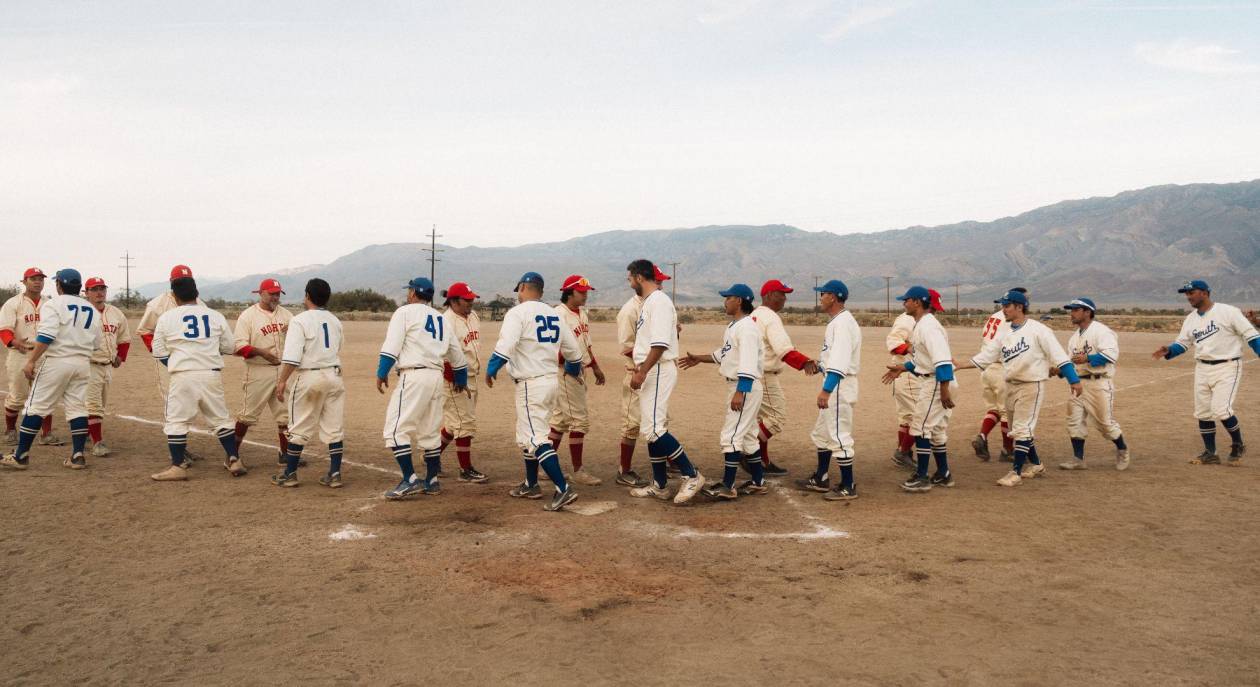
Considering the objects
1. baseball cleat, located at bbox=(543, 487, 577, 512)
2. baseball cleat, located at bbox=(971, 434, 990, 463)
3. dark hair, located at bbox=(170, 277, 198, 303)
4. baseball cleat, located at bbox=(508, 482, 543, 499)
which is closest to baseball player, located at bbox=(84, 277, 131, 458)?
dark hair, located at bbox=(170, 277, 198, 303)

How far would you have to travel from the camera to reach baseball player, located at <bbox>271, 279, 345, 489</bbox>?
8.45 metres

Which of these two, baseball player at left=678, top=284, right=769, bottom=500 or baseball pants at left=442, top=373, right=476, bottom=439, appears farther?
baseball pants at left=442, top=373, right=476, bottom=439

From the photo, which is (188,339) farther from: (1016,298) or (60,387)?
(1016,298)

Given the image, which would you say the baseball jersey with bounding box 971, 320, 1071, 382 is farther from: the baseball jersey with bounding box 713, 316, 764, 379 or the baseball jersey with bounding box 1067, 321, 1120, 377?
the baseball jersey with bounding box 713, 316, 764, 379

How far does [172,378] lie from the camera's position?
875 centimetres

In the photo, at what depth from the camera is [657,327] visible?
8.00m

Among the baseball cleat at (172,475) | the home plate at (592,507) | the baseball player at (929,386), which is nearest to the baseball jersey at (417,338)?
the home plate at (592,507)

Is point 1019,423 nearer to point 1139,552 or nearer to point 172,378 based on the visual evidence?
point 1139,552

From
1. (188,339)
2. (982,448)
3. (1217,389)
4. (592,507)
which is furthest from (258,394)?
(1217,389)

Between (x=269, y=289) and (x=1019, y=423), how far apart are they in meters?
8.57

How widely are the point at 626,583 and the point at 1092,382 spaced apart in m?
7.01

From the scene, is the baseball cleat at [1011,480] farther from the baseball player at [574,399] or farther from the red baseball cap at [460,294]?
the red baseball cap at [460,294]

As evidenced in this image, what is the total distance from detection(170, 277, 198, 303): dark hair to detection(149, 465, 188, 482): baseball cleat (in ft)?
6.02

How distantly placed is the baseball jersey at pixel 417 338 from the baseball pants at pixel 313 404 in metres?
0.82
